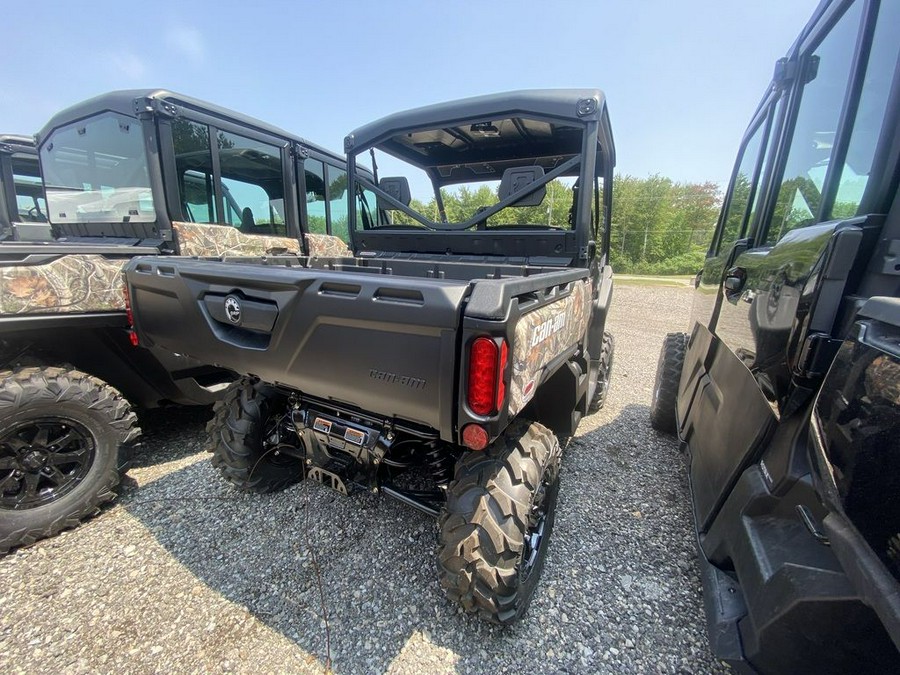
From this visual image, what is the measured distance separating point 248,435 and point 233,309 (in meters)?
0.92

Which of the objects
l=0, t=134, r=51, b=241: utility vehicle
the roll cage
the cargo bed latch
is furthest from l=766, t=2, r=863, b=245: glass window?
l=0, t=134, r=51, b=241: utility vehicle

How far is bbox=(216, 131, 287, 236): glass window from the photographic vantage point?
12.0ft

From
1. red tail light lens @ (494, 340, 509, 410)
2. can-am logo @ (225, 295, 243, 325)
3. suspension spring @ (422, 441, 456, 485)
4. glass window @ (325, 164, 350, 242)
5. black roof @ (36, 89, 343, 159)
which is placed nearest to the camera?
red tail light lens @ (494, 340, 509, 410)

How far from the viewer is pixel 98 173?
3.53 metres

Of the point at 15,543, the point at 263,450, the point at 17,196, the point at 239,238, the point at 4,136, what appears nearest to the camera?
the point at 15,543

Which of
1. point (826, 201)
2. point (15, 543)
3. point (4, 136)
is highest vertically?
point (4, 136)

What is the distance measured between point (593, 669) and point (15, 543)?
118 inches

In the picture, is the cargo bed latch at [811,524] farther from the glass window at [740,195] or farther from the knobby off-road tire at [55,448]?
the knobby off-road tire at [55,448]

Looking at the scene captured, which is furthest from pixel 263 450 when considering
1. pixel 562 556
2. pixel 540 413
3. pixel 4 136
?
pixel 4 136

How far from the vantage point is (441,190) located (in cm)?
423

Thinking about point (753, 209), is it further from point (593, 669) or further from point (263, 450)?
point (263, 450)

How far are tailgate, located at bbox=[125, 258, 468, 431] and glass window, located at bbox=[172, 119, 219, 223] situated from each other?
172 cm

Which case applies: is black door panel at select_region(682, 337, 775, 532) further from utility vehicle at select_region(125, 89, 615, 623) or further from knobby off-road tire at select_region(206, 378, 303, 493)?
knobby off-road tire at select_region(206, 378, 303, 493)

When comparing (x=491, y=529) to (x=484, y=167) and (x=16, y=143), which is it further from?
(x=16, y=143)
